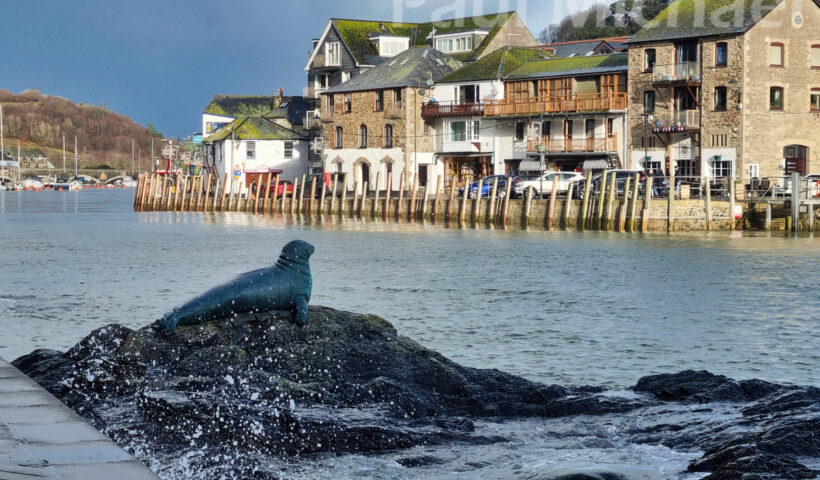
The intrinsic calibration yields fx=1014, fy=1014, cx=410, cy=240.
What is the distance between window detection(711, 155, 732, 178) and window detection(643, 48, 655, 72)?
25.3 ft

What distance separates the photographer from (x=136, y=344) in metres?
11.0

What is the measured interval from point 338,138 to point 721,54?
33.1 metres

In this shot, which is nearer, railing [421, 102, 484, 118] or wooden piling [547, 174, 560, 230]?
wooden piling [547, 174, 560, 230]

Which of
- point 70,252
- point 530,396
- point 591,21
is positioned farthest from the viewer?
point 591,21

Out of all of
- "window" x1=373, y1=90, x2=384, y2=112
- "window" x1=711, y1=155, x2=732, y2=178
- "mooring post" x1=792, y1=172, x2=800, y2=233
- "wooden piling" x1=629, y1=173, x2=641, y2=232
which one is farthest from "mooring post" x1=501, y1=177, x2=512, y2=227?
"window" x1=373, y1=90, x2=384, y2=112

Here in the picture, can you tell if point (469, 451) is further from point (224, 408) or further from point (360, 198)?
point (360, 198)

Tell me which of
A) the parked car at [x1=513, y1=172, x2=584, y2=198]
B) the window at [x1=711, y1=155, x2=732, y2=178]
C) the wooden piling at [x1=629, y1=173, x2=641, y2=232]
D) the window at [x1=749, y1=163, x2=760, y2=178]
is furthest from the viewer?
the window at [x1=711, y1=155, x2=732, y2=178]

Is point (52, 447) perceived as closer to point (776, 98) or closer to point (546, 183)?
point (546, 183)

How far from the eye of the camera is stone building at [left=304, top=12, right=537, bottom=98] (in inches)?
3413

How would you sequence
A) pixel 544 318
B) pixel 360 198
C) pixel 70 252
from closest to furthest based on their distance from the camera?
pixel 544 318 → pixel 70 252 → pixel 360 198

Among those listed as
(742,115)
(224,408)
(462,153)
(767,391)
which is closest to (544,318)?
(767,391)

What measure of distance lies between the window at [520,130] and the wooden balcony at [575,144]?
161 centimetres

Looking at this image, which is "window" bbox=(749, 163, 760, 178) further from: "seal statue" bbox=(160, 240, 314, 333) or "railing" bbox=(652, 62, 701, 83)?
"seal statue" bbox=(160, 240, 314, 333)

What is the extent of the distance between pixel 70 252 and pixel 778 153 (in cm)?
4297
